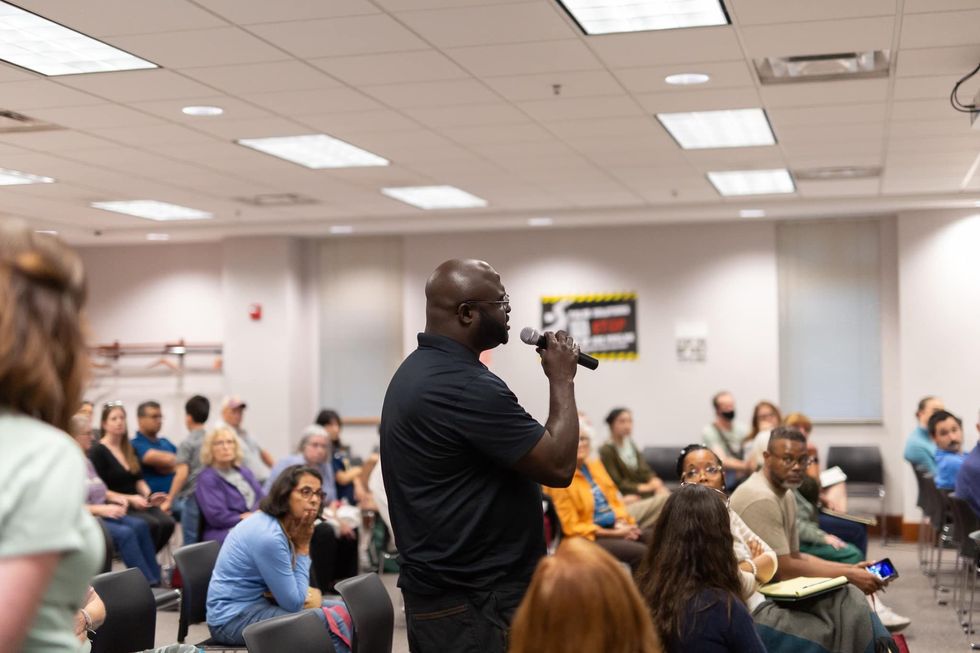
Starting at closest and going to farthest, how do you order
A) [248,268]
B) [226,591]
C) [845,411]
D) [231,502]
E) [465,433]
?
[465,433]
[226,591]
[231,502]
[845,411]
[248,268]

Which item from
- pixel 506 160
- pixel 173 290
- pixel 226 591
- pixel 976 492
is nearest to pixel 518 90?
pixel 506 160

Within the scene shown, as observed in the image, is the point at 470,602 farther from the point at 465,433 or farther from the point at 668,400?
the point at 668,400

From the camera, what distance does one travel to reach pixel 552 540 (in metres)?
8.45

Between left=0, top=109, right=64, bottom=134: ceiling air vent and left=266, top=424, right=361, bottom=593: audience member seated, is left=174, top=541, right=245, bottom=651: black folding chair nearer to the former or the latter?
left=266, top=424, right=361, bottom=593: audience member seated

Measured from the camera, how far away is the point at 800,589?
3.92m

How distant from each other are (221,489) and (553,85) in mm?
3424

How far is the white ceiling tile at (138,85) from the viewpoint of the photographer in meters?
5.59

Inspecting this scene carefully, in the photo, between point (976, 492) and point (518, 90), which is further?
point (976, 492)

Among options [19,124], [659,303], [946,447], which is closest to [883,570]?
[946,447]

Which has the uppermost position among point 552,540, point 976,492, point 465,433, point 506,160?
point 506,160

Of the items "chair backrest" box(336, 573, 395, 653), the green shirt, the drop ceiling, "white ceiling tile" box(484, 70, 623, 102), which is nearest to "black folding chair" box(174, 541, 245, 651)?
"chair backrest" box(336, 573, 395, 653)

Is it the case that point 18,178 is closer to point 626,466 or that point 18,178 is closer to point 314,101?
point 314,101

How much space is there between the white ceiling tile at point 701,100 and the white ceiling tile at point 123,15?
2557 millimetres

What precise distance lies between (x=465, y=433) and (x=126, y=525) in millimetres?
5832
